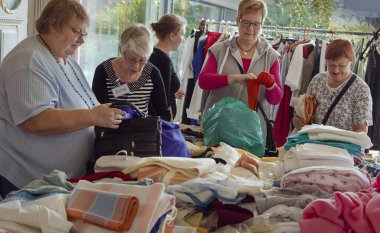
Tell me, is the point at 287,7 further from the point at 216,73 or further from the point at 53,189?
the point at 53,189

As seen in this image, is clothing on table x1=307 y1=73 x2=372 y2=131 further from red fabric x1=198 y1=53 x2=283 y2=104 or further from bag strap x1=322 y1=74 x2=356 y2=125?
red fabric x1=198 y1=53 x2=283 y2=104

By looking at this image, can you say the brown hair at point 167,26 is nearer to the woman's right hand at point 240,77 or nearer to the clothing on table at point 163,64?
the clothing on table at point 163,64

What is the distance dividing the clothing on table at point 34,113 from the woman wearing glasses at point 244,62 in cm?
128

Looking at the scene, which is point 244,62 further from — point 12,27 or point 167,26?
point 12,27

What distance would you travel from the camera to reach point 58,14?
2.00 meters

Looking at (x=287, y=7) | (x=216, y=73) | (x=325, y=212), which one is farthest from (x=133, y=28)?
(x=287, y=7)

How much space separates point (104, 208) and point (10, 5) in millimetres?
3110

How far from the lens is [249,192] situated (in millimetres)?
1588

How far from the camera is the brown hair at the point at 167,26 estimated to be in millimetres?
3682

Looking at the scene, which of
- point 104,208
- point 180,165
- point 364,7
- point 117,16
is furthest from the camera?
point 117,16

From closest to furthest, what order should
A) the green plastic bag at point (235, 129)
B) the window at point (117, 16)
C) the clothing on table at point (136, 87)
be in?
1. the green plastic bag at point (235, 129)
2. the clothing on table at point (136, 87)
3. the window at point (117, 16)

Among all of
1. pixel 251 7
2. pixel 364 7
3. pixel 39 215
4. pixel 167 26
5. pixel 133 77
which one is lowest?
pixel 39 215

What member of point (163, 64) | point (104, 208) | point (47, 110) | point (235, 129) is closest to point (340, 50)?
point (235, 129)

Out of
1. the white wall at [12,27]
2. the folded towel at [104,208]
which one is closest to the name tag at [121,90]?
the folded towel at [104,208]
